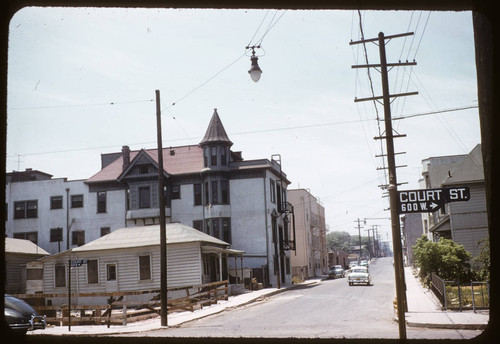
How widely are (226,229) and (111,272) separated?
15.4 metres

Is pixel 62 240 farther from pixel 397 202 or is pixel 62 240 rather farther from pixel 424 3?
pixel 424 3

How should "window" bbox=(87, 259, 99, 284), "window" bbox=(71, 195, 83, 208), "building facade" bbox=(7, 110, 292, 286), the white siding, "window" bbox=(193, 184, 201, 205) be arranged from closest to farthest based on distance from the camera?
the white siding, "window" bbox=(87, 259, 99, 284), "building facade" bbox=(7, 110, 292, 286), "window" bbox=(193, 184, 201, 205), "window" bbox=(71, 195, 83, 208)

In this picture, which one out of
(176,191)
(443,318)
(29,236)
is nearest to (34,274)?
(29,236)

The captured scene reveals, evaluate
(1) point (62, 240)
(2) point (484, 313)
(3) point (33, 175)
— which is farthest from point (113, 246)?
(3) point (33, 175)

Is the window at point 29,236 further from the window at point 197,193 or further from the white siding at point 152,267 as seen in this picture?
the white siding at point 152,267

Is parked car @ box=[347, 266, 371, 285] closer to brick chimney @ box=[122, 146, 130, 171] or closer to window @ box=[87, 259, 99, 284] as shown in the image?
window @ box=[87, 259, 99, 284]

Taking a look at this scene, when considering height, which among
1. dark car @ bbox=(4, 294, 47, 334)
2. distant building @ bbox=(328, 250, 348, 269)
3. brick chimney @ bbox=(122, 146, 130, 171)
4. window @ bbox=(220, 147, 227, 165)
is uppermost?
brick chimney @ bbox=(122, 146, 130, 171)

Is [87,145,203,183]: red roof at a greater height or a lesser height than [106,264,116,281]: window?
greater

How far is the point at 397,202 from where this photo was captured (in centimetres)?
829

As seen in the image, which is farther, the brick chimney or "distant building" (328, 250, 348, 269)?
"distant building" (328, 250, 348, 269)

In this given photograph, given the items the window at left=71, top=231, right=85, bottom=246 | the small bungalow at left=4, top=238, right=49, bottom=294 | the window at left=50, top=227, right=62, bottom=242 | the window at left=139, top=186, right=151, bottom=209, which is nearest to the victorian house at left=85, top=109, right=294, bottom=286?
the window at left=139, top=186, right=151, bottom=209

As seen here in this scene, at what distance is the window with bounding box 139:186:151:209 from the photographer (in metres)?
50.5

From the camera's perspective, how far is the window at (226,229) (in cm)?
4903

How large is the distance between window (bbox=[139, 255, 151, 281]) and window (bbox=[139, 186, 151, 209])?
614 inches
